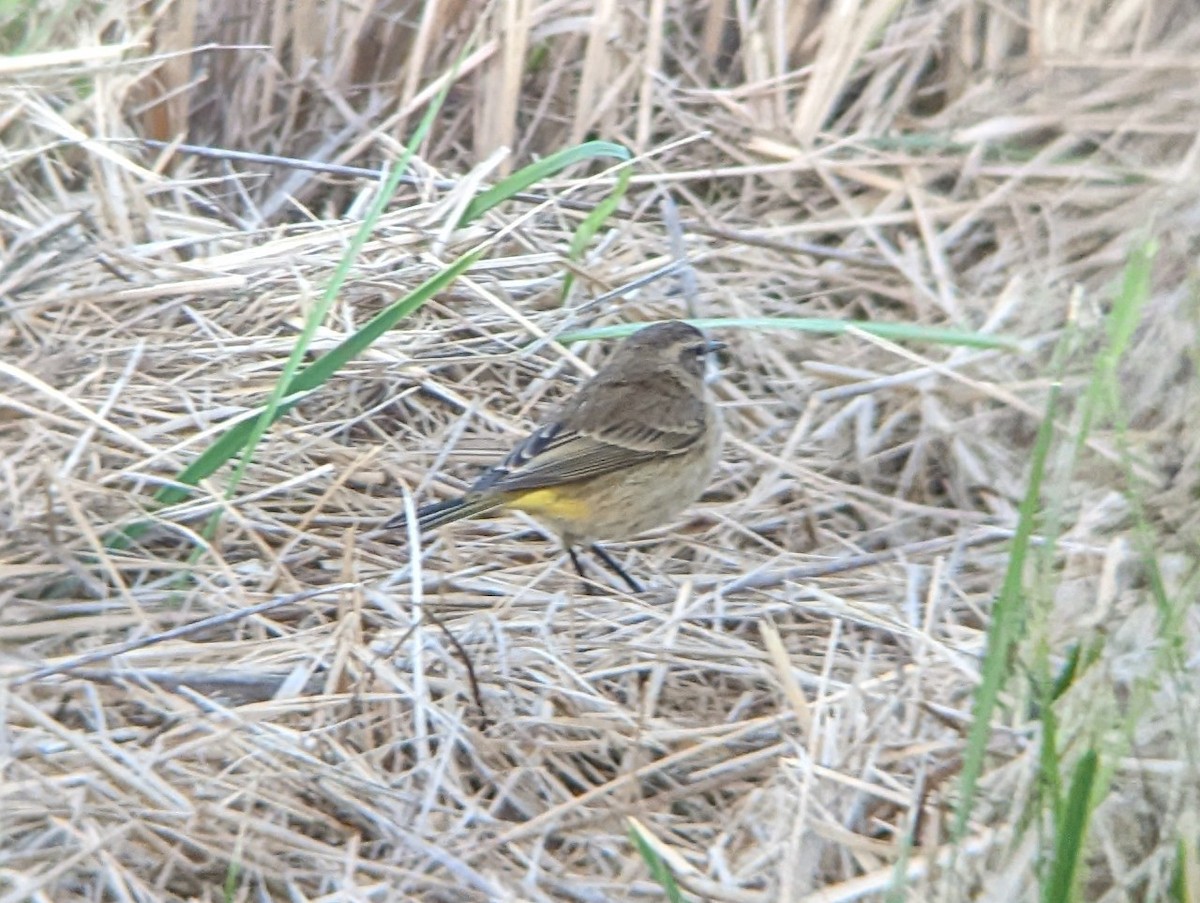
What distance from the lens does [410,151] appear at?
14.2 feet

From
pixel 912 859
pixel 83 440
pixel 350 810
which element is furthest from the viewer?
pixel 83 440

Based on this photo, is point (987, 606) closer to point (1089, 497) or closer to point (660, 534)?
point (1089, 497)

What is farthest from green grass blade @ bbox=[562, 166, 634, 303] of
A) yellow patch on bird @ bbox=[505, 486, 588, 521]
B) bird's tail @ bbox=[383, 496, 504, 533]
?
bird's tail @ bbox=[383, 496, 504, 533]

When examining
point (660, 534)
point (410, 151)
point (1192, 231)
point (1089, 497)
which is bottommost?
point (660, 534)

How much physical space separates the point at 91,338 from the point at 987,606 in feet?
8.21

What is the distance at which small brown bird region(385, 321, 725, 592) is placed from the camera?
4531 mm

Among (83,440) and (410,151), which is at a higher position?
(410,151)

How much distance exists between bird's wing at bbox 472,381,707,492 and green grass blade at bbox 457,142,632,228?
0.61 m

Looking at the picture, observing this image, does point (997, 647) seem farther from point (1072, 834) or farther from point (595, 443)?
point (595, 443)

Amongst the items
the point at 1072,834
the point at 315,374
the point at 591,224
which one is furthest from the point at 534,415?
the point at 1072,834

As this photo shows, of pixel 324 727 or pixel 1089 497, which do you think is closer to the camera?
pixel 324 727

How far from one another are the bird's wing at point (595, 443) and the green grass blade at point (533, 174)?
61cm

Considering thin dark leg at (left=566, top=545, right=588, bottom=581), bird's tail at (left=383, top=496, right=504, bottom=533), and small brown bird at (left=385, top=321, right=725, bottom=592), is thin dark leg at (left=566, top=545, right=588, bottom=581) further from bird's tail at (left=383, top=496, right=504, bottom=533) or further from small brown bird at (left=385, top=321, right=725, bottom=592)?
bird's tail at (left=383, top=496, right=504, bottom=533)

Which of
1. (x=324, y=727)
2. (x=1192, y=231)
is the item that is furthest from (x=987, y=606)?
(x=324, y=727)
